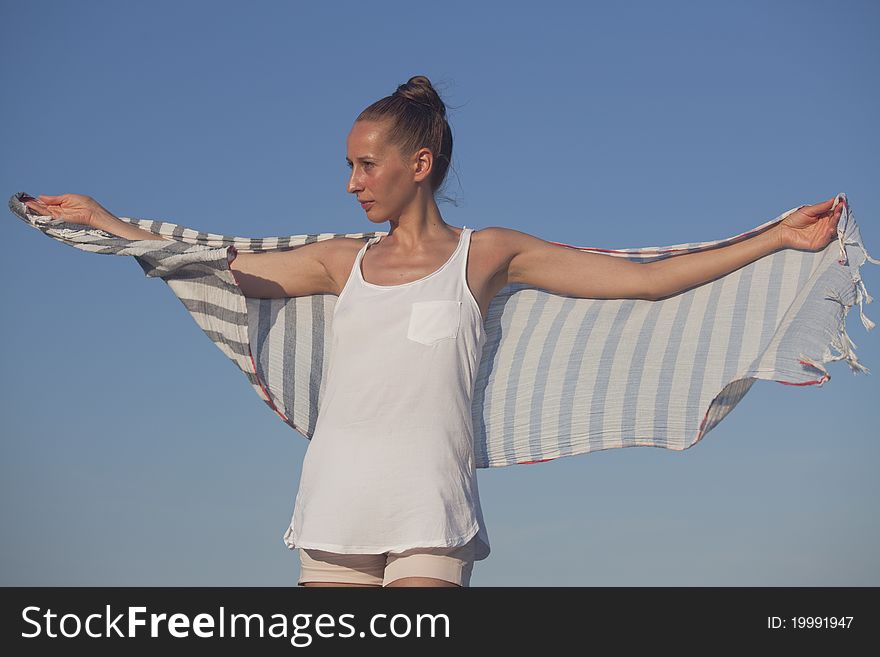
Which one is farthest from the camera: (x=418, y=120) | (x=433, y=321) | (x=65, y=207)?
(x=65, y=207)

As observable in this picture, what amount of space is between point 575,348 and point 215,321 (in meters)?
1.60

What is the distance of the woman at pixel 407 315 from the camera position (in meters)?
3.90

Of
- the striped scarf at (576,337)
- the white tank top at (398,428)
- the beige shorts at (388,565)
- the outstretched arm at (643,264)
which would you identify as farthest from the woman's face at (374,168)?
the beige shorts at (388,565)

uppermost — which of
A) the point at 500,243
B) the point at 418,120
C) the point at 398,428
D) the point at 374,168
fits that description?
the point at 418,120

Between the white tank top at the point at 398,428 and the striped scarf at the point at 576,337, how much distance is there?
648mm

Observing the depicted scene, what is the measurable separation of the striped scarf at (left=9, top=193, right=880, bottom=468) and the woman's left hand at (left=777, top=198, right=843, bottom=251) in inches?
1.5

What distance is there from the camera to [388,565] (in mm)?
3904

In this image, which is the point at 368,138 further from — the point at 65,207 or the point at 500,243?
the point at 65,207

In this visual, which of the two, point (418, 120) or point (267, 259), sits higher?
point (418, 120)

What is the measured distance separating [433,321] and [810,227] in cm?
166

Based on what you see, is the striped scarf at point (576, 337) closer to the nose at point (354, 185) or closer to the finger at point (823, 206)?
the finger at point (823, 206)

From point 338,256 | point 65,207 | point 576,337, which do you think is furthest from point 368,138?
point 65,207

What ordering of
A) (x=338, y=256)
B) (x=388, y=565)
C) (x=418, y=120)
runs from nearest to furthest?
1. (x=388, y=565)
2. (x=418, y=120)
3. (x=338, y=256)
